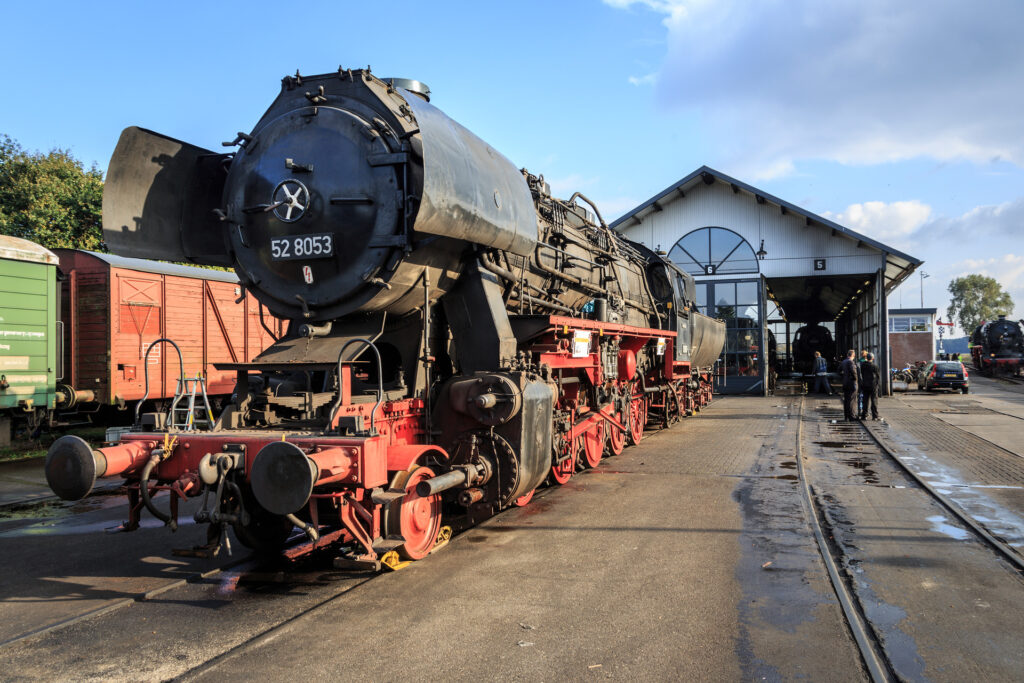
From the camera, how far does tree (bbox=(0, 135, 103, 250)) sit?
20078 millimetres

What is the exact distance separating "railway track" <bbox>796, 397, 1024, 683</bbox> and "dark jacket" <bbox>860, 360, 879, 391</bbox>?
5289 millimetres

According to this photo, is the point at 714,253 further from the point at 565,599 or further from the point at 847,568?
the point at 565,599

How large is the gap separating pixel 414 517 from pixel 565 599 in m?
1.26

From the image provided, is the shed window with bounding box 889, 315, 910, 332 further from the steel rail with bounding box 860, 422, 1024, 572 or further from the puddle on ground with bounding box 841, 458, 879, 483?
the steel rail with bounding box 860, 422, 1024, 572

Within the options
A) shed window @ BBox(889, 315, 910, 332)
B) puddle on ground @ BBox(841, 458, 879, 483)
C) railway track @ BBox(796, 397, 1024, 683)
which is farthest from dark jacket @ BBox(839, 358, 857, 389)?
shed window @ BBox(889, 315, 910, 332)

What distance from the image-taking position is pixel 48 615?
4203 mm

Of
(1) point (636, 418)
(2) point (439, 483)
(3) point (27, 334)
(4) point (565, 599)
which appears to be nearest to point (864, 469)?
(1) point (636, 418)

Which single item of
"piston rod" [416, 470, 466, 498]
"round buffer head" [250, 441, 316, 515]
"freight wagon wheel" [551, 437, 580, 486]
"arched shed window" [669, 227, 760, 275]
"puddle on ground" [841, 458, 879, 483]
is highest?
"arched shed window" [669, 227, 760, 275]

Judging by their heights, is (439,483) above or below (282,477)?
below

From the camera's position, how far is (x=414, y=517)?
496 centimetres

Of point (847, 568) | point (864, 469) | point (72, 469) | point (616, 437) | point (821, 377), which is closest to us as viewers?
point (72, 469)

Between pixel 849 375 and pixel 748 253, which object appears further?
pixel 748 253

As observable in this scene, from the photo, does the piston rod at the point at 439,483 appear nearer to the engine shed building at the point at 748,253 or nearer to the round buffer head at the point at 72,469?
the round buffer head at the point at 72,469

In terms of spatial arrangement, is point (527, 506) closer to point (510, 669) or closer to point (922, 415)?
point (510, 669)
